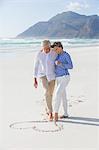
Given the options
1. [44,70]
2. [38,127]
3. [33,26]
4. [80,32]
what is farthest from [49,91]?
[33,26]

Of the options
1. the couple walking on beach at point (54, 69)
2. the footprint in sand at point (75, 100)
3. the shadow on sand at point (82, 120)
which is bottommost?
the shadow on sand at point (82, 120)

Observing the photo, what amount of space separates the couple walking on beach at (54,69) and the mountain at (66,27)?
75.0 ft

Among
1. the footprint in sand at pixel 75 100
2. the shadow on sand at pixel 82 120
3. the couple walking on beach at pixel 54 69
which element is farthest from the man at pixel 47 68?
the footprint in sand at pixel 75 100

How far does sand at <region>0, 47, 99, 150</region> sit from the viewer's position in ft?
16.5

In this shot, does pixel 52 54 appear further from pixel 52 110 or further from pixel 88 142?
pixel 88 142

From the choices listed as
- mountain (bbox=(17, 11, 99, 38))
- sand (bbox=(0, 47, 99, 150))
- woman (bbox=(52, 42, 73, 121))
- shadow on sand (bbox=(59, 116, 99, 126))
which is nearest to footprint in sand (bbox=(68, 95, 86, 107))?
sand (bbox=(0, 47, 99, 150))

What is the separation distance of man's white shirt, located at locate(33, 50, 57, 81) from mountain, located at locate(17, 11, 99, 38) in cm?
2279

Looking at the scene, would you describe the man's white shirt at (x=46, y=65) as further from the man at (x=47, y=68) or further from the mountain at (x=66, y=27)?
the mountain at (x=66, y=27)

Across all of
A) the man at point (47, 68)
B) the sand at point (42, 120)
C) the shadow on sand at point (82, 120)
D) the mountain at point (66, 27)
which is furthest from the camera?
the mountain at point (66, 27)

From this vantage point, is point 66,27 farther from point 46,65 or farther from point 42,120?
point 42,120

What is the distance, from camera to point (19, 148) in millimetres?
4844

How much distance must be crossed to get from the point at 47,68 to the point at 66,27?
26891 millimetres

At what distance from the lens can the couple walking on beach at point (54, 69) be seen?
6020 mm

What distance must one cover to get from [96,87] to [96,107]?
1950 millimetres
